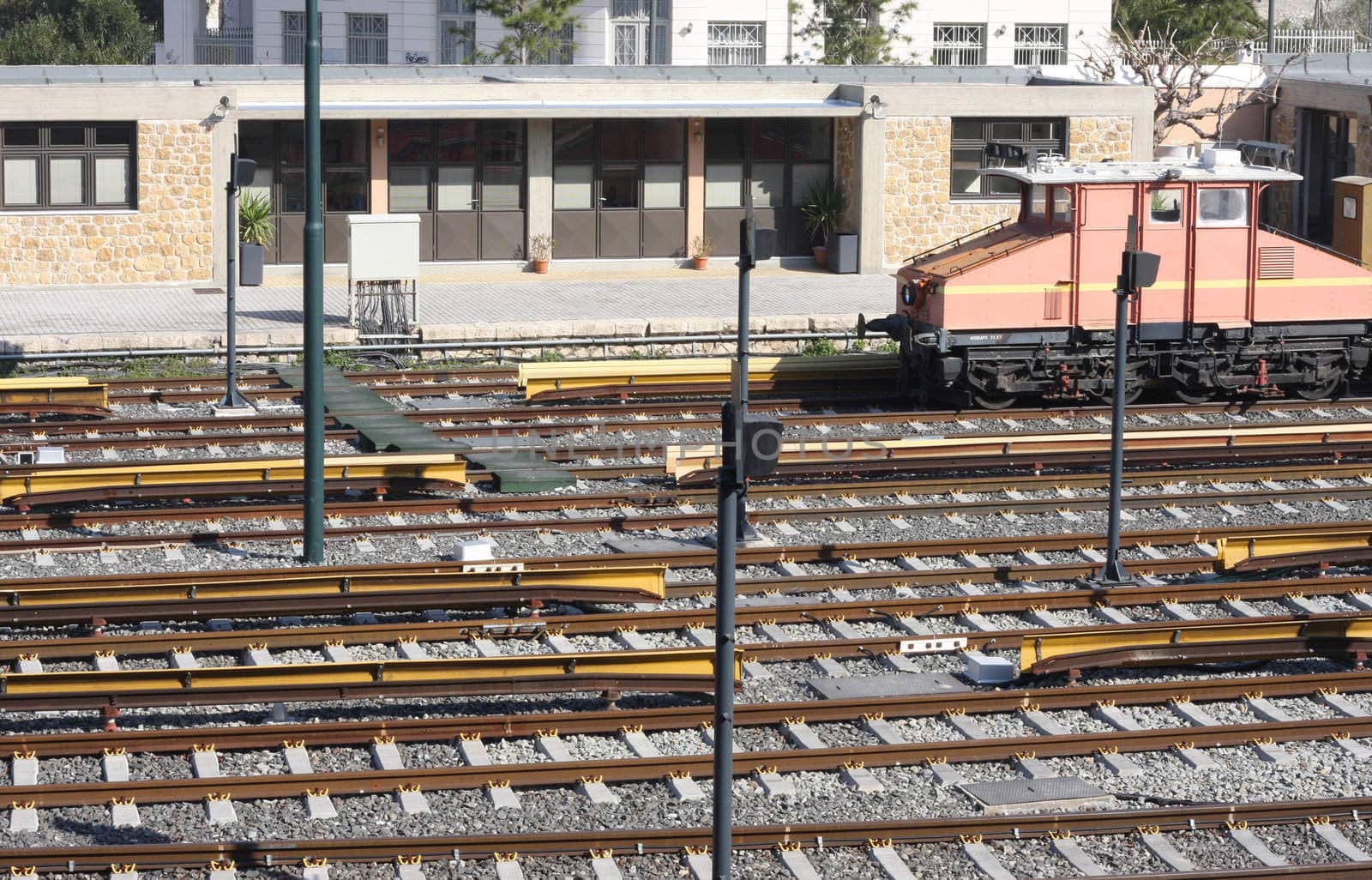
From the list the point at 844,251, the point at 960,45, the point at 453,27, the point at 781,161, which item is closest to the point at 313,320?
the point at 844,251

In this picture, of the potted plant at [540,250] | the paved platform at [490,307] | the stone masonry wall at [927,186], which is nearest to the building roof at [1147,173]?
A: the paved platform at [490,307]

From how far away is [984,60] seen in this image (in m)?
56.7

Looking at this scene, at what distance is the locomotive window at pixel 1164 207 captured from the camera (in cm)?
2128

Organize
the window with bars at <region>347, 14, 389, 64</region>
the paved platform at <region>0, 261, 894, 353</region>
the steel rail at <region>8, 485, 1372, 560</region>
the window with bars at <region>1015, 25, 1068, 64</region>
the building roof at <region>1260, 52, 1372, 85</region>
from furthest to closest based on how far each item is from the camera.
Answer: the window with bars at <region>1015, 25, 1068, 64</region> < the window with bars at <region>347, 14, 389, 64</region> < the building roof at <region>1260, 52, 1372, 85</region> < the paved platform at <region>0, 261, 894, 353</region> < the steel rail at <region>8, 485, 1372, 560</region>

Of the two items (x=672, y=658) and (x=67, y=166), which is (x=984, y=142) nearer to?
(x=67, y=166)

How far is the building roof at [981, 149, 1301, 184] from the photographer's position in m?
21.1

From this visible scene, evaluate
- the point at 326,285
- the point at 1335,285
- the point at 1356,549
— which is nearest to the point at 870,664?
the point at 1356,549

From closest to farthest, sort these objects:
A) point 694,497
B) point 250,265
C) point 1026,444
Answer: point 694,497, point 1026,444, point 250,265

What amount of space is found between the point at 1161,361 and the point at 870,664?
31.7 feet

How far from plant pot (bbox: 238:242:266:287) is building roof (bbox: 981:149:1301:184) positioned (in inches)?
423

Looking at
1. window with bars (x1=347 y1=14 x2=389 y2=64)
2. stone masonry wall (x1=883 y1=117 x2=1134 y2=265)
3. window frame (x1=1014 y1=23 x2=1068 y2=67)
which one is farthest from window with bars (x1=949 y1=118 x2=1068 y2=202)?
window with bars (x1=347 y1=14 x2=389 y2=64)

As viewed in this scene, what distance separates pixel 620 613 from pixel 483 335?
12.1 m

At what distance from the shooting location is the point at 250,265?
27.7 meters

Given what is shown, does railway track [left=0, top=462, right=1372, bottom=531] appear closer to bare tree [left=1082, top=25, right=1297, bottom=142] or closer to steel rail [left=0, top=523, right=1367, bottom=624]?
steel rail [left=0, top=523, right=1367, bottom=624]
